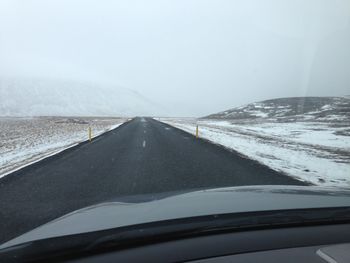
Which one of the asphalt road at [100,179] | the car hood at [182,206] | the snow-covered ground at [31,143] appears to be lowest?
the snow-covered ground at [31,143]

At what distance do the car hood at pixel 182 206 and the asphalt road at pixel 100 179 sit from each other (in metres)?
2.38

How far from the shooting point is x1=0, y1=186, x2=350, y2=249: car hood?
284 centimetres

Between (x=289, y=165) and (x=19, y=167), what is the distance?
890 cm

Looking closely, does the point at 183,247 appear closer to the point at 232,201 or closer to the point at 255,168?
the point at 232,201

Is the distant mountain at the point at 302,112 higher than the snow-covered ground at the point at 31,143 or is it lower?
higher

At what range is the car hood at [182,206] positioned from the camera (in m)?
2.84

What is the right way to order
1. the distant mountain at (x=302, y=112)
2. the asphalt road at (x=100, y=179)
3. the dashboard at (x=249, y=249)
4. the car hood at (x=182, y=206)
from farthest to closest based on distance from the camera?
the distant mountain at (x=302, y=112), the asphalt road at (x=100, y=179), the car hood at (x=182, y=206), the dashboard at (x=249, y=249)

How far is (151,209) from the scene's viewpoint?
129 inches

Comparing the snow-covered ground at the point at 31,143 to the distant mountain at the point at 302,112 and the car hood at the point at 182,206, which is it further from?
the distant mountain at the point at 302,112

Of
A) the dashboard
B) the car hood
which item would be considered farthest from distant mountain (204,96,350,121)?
the dashboard

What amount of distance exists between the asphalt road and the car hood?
7.81ft

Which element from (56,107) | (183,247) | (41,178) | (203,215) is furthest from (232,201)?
(56,107)

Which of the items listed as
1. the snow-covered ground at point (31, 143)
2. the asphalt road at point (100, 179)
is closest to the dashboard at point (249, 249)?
the asphalt road at point (100, 179)

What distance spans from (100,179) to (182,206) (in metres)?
6.73
